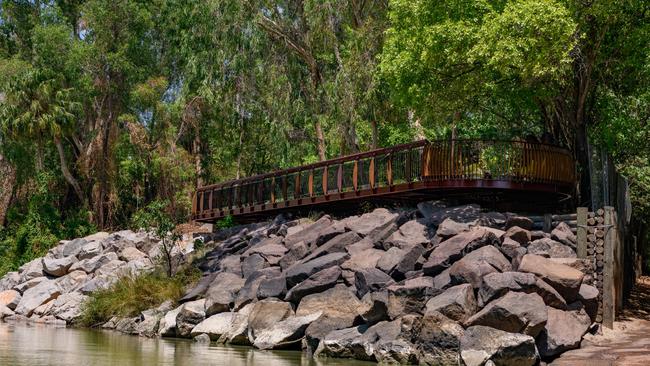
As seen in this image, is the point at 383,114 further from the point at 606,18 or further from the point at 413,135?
the point at 606,18

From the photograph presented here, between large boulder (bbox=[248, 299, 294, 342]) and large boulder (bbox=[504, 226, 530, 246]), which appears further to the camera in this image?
large boulder (bbox=[248, 299, 294, 342])

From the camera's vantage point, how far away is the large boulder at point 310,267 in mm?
19062

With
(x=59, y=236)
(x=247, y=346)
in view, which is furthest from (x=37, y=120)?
(x=247, y=346)

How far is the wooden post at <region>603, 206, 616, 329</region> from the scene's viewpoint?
1708 cm

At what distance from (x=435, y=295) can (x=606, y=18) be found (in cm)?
794

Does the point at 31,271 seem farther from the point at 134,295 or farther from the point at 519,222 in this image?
the point at 519,222

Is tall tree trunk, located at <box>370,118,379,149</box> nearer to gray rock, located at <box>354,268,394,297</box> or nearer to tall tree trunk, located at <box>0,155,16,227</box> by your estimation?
gray rock, located at <box>354,268,394,297</box>

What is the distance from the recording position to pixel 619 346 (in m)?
15.6

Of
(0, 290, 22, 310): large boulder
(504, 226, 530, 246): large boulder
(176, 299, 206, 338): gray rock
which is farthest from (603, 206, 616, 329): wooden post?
(0, 290, 22, 310): large boulder

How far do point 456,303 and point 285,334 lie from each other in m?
3.96

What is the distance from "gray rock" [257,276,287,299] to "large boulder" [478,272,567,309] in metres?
5.27

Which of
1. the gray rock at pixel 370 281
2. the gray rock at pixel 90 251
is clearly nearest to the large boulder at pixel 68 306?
the gray rock at pixel 90 251

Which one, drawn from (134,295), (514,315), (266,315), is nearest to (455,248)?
(514,315)

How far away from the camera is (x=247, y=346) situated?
18.2m
